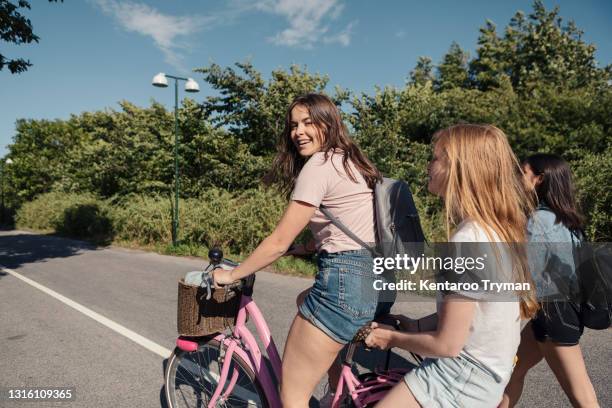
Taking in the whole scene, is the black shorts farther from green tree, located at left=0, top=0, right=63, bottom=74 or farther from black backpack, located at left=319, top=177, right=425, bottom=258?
green tree, located at left=0, top=0, right=63, bottom=74

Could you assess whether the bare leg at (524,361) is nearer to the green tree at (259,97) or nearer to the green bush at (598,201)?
the green bush at (598,201)

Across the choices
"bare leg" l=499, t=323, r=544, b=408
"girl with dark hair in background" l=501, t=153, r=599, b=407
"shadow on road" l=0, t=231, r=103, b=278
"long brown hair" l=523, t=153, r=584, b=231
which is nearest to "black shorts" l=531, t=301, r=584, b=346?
A: "girl with dark hair in background" l=501, t=153, r=599, b=407

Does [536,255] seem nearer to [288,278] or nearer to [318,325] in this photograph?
[318,325]

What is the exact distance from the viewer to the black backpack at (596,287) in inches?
76.4

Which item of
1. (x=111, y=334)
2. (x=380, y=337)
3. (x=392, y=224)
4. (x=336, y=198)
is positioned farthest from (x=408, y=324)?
(x=111, y=334)

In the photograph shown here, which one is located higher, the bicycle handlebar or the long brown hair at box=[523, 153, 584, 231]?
the long brown hair at box=[523, 153, 584, 231]

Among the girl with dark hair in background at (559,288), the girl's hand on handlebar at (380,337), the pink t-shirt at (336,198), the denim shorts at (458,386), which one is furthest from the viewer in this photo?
the girl with dark hair in background at (559,288)

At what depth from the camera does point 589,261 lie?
200 centimetres

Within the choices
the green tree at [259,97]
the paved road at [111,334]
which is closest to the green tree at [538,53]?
the green tree at [259,97]

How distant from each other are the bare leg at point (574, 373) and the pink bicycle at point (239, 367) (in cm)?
95

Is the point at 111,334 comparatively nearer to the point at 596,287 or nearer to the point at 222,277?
the point at 222,277

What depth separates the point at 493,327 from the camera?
1.34 meters

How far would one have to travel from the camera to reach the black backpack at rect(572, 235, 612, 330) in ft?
6.37

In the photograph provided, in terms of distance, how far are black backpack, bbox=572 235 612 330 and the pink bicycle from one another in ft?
3.55
